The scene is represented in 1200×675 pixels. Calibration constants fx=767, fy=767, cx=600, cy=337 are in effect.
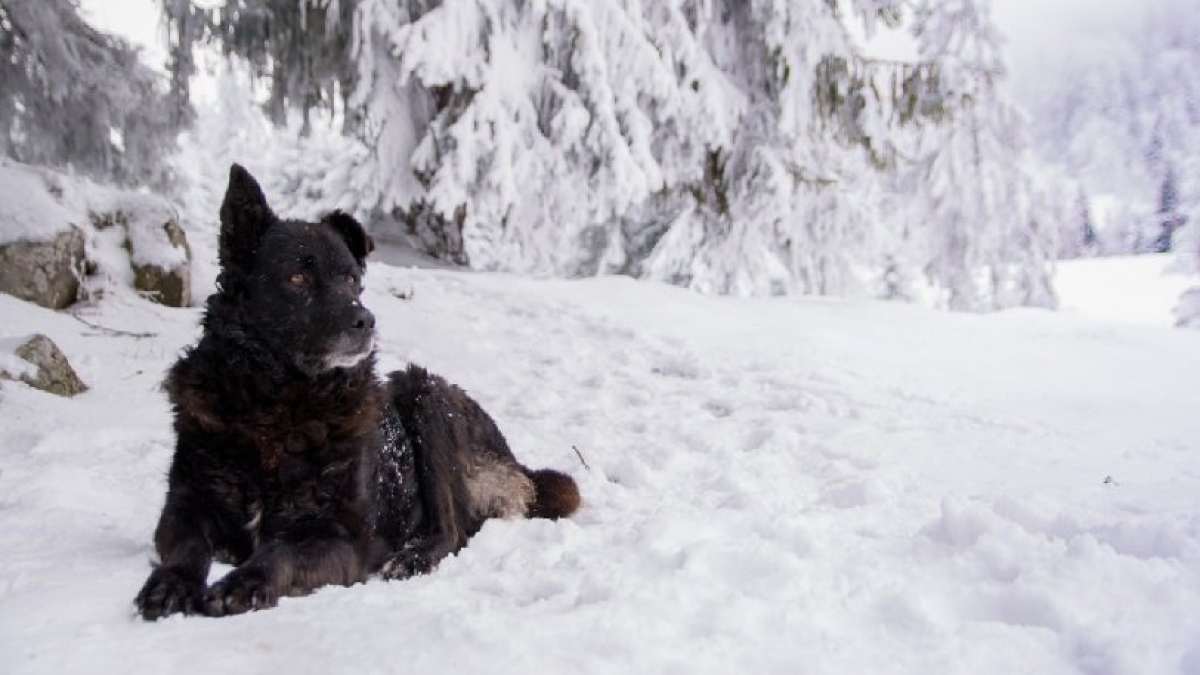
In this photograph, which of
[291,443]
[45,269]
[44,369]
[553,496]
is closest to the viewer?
[291,443]

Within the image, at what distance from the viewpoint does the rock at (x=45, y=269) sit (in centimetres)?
627

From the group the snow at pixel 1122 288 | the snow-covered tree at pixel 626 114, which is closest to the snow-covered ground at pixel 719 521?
the snow-covered tree at pixel 626 114

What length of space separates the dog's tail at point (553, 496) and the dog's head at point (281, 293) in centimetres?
118

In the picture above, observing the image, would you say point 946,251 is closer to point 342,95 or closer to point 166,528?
point 342,95

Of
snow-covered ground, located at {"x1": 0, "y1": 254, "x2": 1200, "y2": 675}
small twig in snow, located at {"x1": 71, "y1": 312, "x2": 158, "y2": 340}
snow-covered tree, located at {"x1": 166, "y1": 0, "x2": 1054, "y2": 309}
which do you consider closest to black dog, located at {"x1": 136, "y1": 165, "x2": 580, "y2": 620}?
snow-covered ground, located at {"x1": 0, "y1": 254, "x2": 1200, "y2": 675}

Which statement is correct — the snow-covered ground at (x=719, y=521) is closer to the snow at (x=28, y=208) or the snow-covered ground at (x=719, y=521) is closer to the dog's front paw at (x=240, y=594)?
the dog's front paw at (x=240, y=594)

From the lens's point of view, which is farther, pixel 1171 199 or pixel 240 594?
pixel 1171 199

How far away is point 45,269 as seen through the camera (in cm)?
645

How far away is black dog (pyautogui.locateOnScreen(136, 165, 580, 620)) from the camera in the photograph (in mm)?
2625

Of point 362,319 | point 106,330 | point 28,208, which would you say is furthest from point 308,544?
point 28,208

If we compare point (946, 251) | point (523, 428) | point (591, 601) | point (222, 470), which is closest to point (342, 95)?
point (523, 428)

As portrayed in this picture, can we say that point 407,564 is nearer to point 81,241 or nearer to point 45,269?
point 45,269

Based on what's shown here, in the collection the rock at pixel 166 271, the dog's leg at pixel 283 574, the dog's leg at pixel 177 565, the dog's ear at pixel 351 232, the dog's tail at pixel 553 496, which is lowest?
the dog's tail at pixel 553 496

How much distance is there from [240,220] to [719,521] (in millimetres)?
2252
